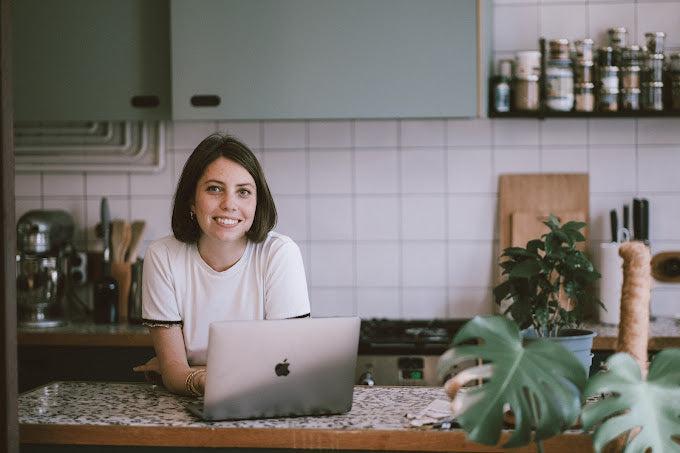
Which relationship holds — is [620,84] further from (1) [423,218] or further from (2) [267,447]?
(2) [267,447]

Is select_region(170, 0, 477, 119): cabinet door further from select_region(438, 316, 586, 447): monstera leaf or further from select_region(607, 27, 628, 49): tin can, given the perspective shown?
select_region(438, 316, 586, 447): monstera leaf

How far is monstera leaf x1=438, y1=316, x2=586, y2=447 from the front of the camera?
120 cm

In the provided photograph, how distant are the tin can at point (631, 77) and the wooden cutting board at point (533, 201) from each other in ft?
1.27

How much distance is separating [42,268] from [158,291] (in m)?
1.18

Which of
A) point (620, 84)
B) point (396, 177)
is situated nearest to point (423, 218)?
point (396, 177)

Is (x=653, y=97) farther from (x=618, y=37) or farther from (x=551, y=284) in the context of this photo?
(x=551, y=284)

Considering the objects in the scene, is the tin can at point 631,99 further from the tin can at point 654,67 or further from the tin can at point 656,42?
the tin can at point 656,42

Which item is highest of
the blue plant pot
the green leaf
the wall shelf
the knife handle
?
the wall shelf

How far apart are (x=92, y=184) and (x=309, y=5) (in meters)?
1.20

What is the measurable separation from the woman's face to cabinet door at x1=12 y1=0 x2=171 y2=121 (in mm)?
1082

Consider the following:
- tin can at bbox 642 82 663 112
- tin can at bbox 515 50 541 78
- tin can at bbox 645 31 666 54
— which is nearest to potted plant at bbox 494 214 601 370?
tin can at bbox 515 50 541 78

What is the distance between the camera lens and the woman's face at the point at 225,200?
1977 millimetres

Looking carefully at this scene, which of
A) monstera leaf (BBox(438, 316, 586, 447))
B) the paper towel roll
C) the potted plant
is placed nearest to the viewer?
monstera leaf (BBox(438, 316, 586, 447))

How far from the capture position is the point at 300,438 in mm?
1517
